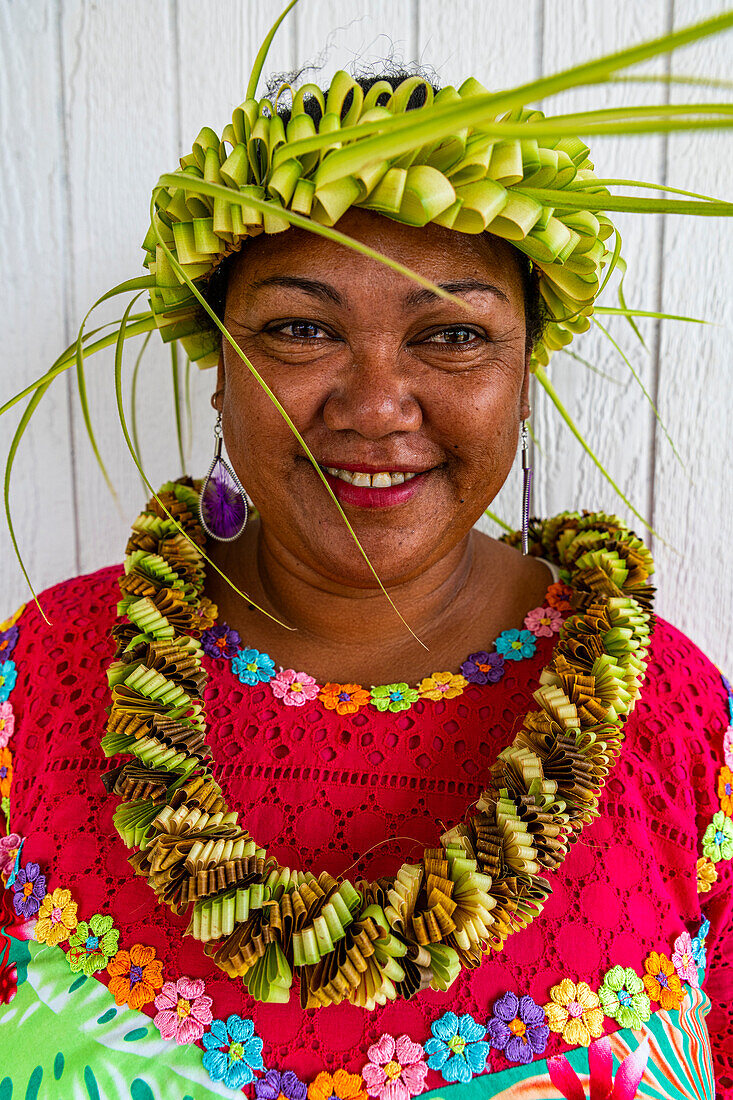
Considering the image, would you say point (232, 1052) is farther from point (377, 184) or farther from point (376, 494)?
point (377, 184)

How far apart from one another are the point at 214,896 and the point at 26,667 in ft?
1.65

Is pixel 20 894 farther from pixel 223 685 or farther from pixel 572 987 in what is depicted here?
pixel 572 987

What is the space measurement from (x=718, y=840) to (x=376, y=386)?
74 cm

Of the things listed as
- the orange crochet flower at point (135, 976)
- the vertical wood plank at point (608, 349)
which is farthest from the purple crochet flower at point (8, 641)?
the vertical wood plank at point (608, 349)

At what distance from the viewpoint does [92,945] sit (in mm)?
1048

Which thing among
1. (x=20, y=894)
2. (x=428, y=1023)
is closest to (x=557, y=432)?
(x=428, y=1023)

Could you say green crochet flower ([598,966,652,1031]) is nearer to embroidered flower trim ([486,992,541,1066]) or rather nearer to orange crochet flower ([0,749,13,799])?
embroidered flower trim ([486,992,541,1066])

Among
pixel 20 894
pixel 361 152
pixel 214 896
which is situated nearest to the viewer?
pixel 361 152

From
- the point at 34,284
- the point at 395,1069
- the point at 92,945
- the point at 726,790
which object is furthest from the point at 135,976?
the point at 34,284

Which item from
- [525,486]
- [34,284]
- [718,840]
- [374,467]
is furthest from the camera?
[34,284]

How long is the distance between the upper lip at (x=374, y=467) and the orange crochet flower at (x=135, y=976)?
2.00ft

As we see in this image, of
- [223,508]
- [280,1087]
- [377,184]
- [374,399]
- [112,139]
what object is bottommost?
[280,1087]

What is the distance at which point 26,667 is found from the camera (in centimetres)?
129

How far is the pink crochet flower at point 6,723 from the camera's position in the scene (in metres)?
1.24
